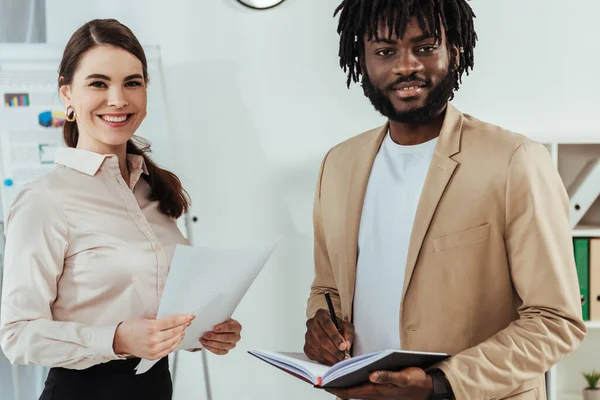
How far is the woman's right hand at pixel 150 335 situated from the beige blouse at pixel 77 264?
0.03 metres

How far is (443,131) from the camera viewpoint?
1537 mm

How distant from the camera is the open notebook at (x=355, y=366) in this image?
1250 millimetres

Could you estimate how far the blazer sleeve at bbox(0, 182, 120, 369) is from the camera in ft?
4.99

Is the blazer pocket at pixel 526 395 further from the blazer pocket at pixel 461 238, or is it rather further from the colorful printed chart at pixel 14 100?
the colorful printed chart at pixel 14 100

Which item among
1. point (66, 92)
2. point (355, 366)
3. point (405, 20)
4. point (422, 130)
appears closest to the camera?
point (355, 366)

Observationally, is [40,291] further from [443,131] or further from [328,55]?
[328,55]

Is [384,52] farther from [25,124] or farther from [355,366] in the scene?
[25,124]

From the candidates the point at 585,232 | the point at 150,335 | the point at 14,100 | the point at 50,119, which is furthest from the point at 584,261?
the point at 14,100

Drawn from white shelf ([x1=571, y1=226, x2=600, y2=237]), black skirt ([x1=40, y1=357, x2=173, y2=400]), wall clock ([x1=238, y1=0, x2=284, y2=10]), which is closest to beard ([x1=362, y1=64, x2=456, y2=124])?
black skirt ([x1=40, y1=357, x2=173, y2=400])

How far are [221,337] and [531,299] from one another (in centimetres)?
76

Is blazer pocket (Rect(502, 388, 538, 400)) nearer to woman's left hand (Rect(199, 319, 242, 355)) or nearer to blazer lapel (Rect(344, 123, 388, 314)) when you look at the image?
blazer lapel (Rect(344, 123, 388, 314))

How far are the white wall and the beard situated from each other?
1121 millimetres

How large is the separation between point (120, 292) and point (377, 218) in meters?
0.63

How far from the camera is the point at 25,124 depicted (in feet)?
8.20
